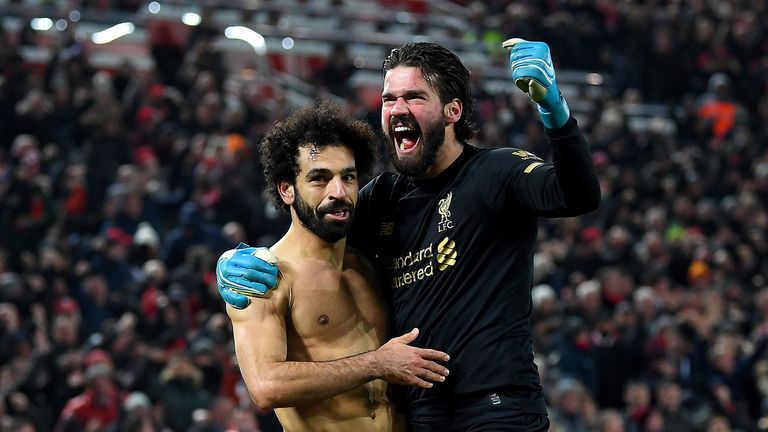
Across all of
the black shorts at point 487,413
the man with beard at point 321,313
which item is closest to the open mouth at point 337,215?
the man with beard at point 321,313

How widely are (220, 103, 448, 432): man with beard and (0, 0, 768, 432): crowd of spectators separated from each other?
4.67 meters

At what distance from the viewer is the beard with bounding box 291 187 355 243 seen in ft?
17.3

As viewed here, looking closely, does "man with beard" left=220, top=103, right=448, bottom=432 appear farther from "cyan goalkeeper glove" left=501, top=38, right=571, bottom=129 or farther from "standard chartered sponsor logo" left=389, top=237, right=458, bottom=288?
"cyan goalkeeper glove" left=501, top=38, right=571, bottom=129

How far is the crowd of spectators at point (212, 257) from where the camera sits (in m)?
10.6

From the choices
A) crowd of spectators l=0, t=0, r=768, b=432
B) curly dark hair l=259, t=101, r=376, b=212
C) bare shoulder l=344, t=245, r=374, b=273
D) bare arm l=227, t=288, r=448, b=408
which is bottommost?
crowd of spectators l=0, t=0, r=768, b=432

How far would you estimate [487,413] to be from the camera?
516 centimetres

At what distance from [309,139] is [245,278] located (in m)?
0.63

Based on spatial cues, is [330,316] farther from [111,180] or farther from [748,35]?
[748,35]

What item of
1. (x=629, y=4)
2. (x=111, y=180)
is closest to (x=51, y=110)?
(x=111, y=180)

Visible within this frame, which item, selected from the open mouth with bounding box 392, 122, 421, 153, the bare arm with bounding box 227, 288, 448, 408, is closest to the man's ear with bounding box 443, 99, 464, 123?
the open mouth with bounding box 392, 122, 421, 153

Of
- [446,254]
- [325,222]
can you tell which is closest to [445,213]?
[446,254]

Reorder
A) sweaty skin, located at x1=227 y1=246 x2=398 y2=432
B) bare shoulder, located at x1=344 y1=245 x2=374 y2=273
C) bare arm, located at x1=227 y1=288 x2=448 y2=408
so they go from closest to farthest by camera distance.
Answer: bare arm, located at x1=227 y1=288 x2=448 y2=408 → sweaty skin, located at x1=227 y1=246 x2=398 y2=432 → bare shoulder, located at x1=344 y1=245 x2=374 y2=273

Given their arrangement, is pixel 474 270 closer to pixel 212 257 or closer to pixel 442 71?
pixel 442 71

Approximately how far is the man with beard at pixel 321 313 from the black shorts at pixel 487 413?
197 millimetres
